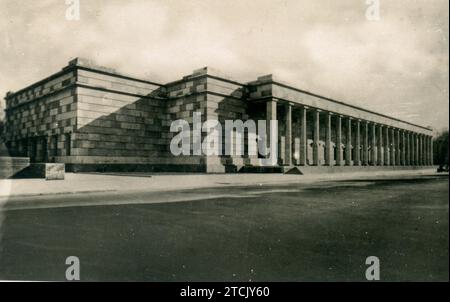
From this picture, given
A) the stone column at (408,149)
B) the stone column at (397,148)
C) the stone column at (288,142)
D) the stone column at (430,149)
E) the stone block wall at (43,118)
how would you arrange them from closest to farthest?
1. the stone block wall at (43,118)
2. the stone column at (288,142)
3. the stone column at (397,148)
4. the stone column at (408,149)
5. the stone column at (430,149)

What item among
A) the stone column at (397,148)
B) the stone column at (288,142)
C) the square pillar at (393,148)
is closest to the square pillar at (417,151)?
the stone column at (397,148)

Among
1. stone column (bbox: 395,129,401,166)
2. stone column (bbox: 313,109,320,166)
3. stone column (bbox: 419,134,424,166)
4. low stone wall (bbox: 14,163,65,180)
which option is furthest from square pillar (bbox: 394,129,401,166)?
low stone wall (bbox: 14,163,65,180)

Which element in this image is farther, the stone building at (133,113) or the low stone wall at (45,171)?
the stone building at (133,113)

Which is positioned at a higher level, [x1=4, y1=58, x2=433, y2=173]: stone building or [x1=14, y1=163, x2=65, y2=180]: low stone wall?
[x1=4, y1=58, x2=433, y2=173]: stone building

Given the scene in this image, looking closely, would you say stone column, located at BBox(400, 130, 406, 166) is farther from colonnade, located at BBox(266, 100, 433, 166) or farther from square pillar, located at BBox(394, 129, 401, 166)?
square pillar, located at BBox(394, 129, 401, 166)

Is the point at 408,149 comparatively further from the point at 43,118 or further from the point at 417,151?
the point at 43,118

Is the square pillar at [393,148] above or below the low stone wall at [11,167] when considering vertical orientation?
above

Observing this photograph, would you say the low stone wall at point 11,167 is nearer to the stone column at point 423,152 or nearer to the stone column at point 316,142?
the stone column at point 316,142

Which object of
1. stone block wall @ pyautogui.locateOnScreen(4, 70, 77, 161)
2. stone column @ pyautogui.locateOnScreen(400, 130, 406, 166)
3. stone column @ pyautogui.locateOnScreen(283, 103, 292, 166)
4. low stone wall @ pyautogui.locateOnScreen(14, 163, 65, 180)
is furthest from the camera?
stone column @ pyautogui.locateOnScreen(400, 130, 406, 166)

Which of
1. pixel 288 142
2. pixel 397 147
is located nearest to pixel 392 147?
pixel 397 147

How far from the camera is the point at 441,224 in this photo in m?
7.44

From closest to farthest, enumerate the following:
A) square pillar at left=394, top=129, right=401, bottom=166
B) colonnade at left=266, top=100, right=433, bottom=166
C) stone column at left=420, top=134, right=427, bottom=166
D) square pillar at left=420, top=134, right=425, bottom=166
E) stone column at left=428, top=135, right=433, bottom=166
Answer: colonnade at left=266, top=100, right=433, bottom=166, square pillar at left=394, top=129, right=401, bottom=166, square pillar at left=420, top=134, right=425, bottom=166, stone column at left=428, top=135, right=433, bottom=166, stone column at left=420, top=134, right=427, bottom=166

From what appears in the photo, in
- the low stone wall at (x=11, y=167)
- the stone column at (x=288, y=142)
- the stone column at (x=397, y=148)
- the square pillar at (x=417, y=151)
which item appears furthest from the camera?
the square pillar at (x=417, y=151)
